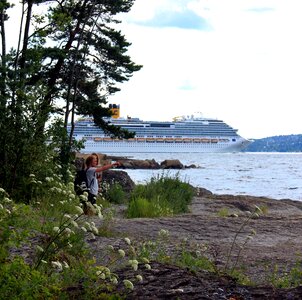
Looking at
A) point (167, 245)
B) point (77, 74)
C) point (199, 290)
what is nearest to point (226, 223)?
point (167, 245)

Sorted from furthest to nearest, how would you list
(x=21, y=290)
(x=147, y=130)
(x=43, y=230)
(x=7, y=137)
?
(x=147, y=130), (x=7, y=137), (x=43, y=230), (x=21, y=290)

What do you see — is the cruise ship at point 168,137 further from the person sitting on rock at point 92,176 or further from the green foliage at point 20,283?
the green foliage at point 20,283

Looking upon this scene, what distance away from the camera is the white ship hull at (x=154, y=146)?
10188cm

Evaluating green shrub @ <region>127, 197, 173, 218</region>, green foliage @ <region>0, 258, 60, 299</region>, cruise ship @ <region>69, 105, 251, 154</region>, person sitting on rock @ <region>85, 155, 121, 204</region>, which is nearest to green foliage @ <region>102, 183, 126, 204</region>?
person sitting on rock @ <region>85, 155, 121, 204</region>

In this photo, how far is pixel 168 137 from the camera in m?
105

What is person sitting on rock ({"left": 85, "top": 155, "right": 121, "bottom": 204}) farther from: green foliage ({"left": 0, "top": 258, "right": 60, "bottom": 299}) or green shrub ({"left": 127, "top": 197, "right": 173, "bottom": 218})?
green foliage ({"left": 0, "top": 258, "right": 60, "bottom": 299})

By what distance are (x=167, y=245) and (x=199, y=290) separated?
273 cm

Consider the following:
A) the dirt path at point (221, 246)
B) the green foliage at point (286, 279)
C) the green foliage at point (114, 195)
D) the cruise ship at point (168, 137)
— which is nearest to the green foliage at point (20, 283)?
the dirt path at point (221, 246)

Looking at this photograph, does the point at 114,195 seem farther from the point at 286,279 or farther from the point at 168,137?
the point at 168,137

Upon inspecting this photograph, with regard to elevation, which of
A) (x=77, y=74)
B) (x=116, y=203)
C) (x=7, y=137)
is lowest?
(x=116, y=203)

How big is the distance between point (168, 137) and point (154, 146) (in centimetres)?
270

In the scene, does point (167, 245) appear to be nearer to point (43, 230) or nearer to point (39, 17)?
point (43, 230)

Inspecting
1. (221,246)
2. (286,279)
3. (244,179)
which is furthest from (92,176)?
(244,179)

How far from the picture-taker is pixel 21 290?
3209 millimetres
